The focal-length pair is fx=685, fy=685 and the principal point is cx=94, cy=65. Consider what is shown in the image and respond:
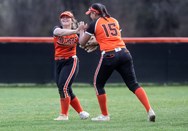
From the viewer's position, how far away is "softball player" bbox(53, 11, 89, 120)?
10984 millimetres

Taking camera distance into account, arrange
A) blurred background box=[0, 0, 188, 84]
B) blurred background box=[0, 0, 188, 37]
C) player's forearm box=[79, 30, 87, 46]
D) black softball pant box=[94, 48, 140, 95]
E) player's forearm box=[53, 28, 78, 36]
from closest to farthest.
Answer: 1. black softball pant box=[94, 48, 140, 95]
2. player's forearm box=[79, 30, 87, 46]
3. player's forearm box=[53, 28, 78, 36]
4. blurred background box=[0, 0, 188, 84]
5. blurred background box=[0, 0, 188, 37]

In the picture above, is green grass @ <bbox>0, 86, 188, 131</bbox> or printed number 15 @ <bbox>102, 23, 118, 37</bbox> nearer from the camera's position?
green grass @ <bbox>0, 86, 188, 131</bbox>

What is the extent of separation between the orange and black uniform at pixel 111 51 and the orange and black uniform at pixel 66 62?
26.1 inches

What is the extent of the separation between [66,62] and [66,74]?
0.69 feet

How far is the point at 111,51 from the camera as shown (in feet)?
34.2

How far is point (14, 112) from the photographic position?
484 inches

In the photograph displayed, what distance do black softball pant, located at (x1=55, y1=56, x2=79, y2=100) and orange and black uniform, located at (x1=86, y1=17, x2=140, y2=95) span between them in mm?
663

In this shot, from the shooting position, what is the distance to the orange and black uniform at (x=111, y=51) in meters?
10.4

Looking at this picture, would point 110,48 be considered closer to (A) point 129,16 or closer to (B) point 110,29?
(B) point 110,29

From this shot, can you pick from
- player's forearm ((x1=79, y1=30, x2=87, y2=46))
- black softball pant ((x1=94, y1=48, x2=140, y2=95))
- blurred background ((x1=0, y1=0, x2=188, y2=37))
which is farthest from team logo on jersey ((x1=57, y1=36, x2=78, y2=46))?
blurred background ((x1=0, y1=0, x2=188, y2=37))

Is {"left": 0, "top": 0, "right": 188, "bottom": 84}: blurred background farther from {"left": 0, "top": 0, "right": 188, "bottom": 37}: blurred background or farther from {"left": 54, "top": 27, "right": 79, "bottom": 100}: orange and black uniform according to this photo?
{"left": 54, "top": 27, "right": 79, "bottom": 100}: orange and black uniform

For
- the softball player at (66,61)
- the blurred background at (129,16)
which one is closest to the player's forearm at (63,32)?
the softball player at (66,61)

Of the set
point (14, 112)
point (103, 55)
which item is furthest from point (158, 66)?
point (103, 55)

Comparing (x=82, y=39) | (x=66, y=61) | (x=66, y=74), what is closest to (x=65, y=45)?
(x=66, y=61)
